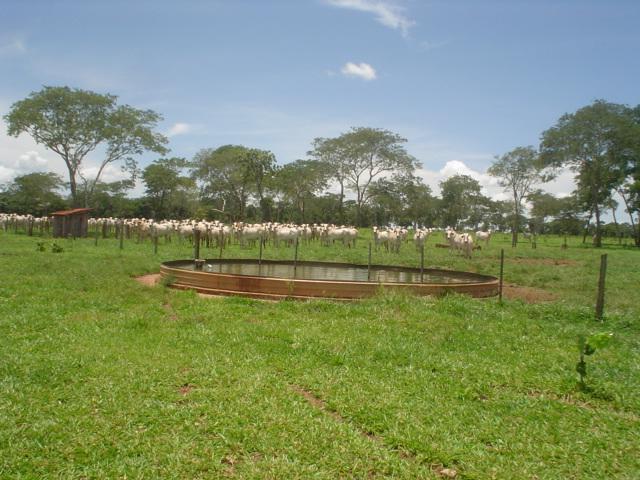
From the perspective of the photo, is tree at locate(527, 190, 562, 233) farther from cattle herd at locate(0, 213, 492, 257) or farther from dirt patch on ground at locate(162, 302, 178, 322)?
dirt patch on ground at locate(162, 302, 178, 322)

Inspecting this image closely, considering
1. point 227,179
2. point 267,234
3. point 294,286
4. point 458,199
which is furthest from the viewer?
point 458,199

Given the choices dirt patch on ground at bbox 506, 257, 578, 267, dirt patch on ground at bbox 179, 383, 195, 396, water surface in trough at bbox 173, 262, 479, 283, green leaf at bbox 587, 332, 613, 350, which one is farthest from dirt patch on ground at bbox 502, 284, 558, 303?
dirt patch on ground at bbox 506, 257, 578, 267

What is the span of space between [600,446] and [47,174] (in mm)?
68946

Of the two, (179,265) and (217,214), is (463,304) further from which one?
(217,214)

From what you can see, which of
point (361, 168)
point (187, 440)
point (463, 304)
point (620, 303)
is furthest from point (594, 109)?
point (187, 440)

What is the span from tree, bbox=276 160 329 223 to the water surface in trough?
42244 mm

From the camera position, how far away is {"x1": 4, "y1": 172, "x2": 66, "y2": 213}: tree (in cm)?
5756

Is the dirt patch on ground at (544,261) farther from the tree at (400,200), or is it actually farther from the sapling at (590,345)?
the tree at (400,200)

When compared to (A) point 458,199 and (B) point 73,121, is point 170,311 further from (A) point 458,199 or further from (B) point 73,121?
(A) point 458,199

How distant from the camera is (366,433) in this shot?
4.77 meters

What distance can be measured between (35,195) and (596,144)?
6199 cm

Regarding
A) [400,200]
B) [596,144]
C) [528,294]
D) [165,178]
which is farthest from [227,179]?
[528,294]

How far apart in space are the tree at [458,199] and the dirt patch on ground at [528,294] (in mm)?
66754

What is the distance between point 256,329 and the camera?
26.6 feet
